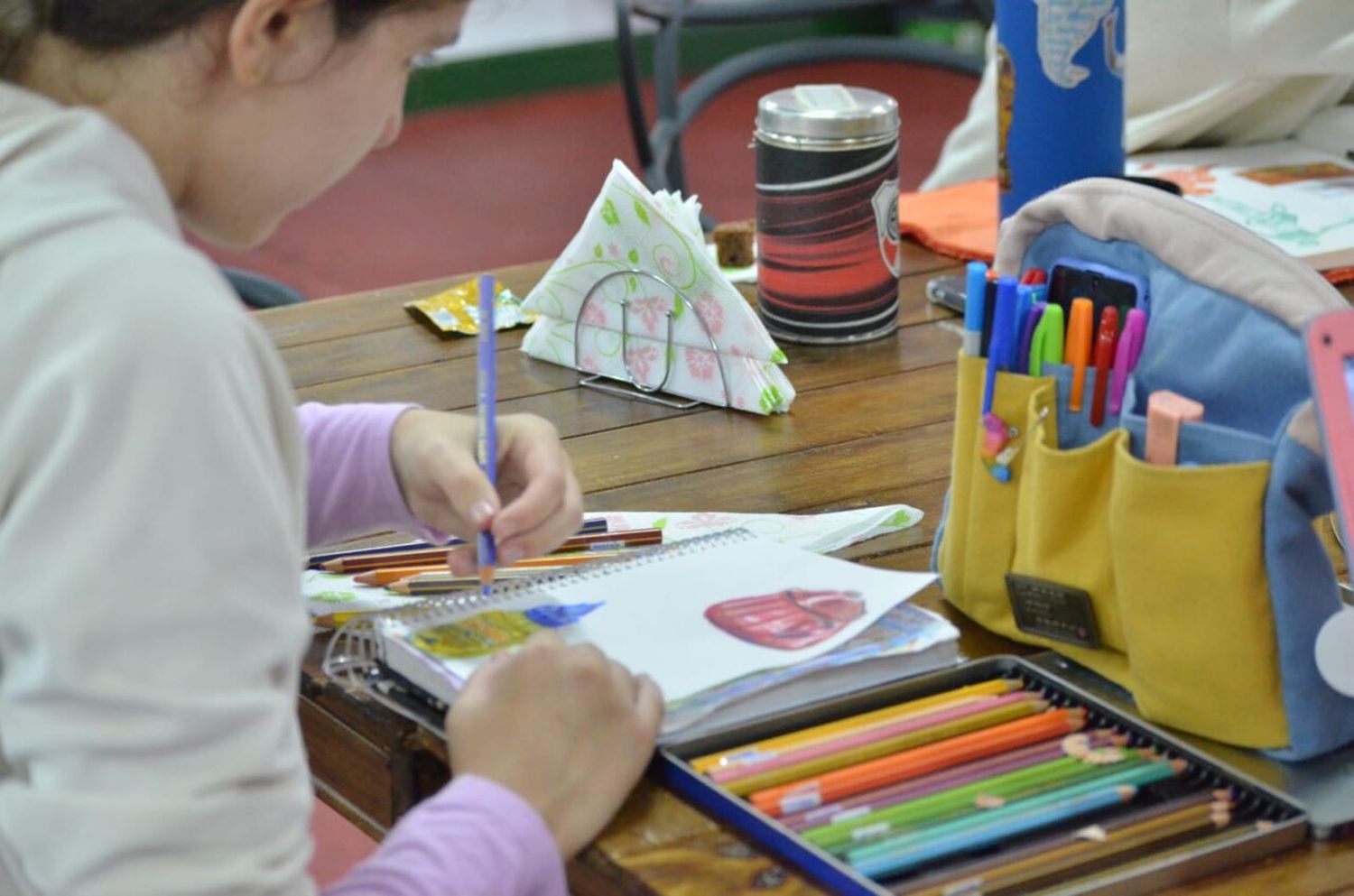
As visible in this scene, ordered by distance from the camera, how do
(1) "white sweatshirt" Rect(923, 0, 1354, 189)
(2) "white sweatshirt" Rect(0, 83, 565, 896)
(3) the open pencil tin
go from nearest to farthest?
1. (2) "white sweatshirt" Rect(0, 83, 565, 896)
2. (3) the open pencil tin
3. (1) "white sweatshirt" Rect(923, 0, 1354, 189)

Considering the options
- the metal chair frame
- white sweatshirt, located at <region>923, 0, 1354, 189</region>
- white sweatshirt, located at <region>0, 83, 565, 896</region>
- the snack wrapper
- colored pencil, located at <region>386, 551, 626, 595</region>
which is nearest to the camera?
white sweatshirt, located at <region>0, 83, 565, 896</region>

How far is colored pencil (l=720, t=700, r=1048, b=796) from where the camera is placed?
0.79 meters

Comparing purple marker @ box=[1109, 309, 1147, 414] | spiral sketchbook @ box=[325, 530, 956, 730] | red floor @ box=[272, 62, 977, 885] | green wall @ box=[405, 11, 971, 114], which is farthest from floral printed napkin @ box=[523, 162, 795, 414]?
green wall @ box=[405, 11, 971, 114]

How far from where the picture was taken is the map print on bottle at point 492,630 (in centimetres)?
88

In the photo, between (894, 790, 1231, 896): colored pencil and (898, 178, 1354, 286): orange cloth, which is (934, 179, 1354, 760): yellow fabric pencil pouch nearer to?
(894, 790, 1231, 896): colored pencil

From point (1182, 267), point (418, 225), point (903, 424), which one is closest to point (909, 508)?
point (903, 424)

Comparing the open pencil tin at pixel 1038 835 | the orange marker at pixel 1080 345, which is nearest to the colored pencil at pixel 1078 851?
the open pencil tin at pixel 1038 835

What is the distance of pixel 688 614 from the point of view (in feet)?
3.03

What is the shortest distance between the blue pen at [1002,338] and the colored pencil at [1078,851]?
0.79ft

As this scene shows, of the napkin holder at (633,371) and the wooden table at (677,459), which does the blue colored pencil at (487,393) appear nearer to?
the wooden table at (677,459)

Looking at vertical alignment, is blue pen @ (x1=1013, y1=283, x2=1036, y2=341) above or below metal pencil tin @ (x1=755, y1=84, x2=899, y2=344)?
above

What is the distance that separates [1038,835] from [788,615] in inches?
7.8

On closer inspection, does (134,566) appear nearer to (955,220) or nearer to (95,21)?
(95,21)

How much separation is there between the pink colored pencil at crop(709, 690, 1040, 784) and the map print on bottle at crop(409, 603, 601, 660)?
0.15m
